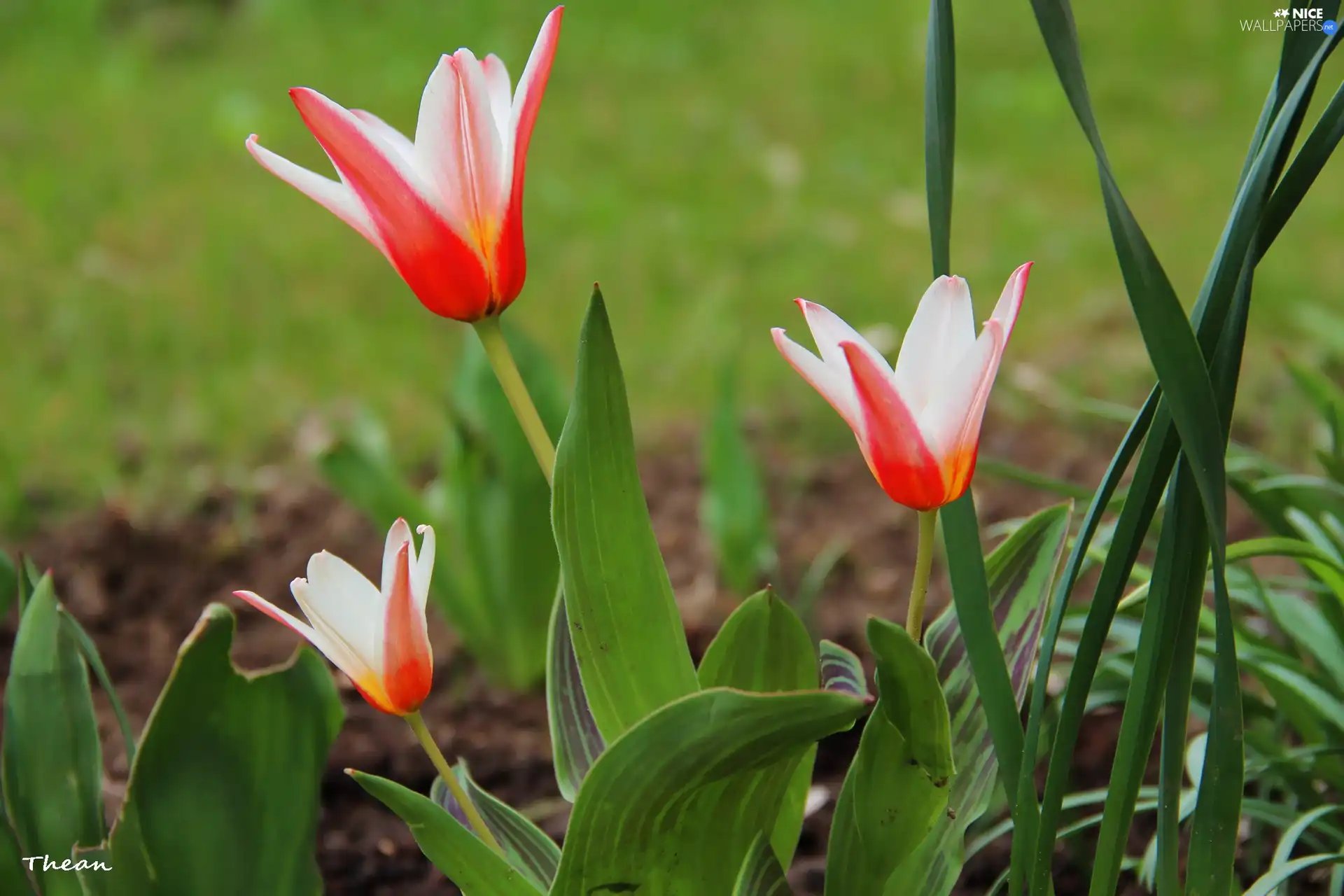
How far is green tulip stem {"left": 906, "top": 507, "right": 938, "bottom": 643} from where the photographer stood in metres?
0.73

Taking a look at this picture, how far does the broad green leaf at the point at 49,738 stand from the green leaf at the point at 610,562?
0.35m

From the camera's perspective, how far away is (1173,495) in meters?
0.68

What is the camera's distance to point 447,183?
72 centimetres

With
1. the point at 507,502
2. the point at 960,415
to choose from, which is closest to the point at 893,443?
the point at 960,415

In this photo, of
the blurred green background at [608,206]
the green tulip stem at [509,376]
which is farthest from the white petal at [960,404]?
the blurred green background at [608,206]

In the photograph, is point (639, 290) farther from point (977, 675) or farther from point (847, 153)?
point (977, 675)

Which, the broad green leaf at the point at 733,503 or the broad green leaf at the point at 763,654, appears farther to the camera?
the broad green leaf at the point at 733,503

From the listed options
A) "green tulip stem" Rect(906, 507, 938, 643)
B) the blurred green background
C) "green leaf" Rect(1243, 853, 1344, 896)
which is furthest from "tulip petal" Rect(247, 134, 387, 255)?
the blurred green background

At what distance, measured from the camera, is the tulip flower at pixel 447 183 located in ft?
2.31

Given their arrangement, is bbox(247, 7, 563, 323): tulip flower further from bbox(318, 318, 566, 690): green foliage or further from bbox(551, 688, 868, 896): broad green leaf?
bbox(318, 318, 566, 690): green foliage

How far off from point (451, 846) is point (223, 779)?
0.15m

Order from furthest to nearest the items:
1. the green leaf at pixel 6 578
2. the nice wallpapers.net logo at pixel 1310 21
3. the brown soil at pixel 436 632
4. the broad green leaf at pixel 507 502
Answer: the broad green leaf at pixel 507 502, the brown soil at pixel 436 632, the green leaf at pixel 6 578, the nice wallpapers.net logo at pixel 1310 21

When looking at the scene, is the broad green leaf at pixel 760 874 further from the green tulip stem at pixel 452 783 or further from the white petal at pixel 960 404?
the white petal at pixel 960 404

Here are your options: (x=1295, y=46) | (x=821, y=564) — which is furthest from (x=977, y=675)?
(x=821, y=564)
